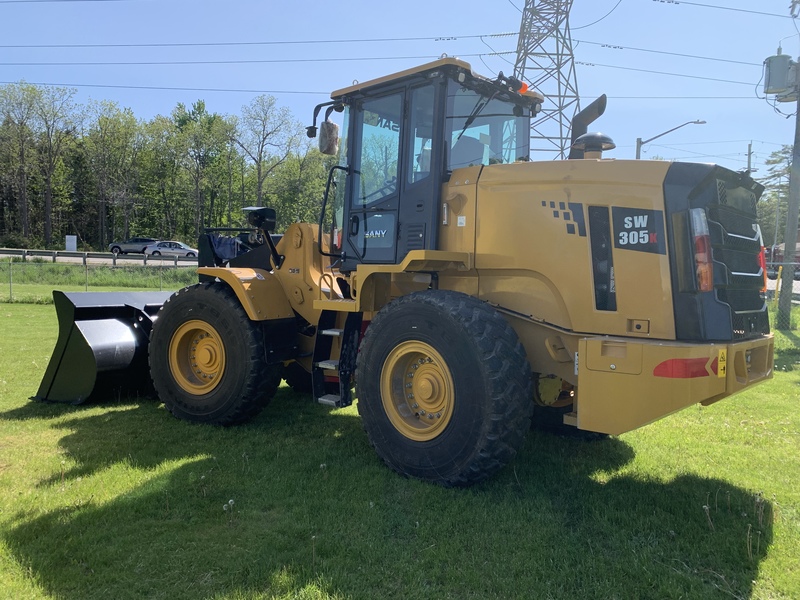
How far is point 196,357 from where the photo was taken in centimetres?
597

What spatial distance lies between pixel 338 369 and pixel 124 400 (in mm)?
3044

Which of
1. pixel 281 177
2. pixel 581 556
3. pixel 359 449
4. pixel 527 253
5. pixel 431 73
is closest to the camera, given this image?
pixel 581 556

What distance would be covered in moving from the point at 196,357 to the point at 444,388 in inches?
117

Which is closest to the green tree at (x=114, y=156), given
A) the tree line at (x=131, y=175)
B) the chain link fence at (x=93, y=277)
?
the tree line at (x=131, y=175)

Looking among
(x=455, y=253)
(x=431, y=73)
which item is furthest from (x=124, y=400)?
(x=431, y=73)

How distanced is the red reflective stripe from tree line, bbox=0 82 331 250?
4355 centimetres

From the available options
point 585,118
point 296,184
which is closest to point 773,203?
point 296,184

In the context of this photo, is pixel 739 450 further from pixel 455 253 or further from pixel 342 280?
pixel 342 280

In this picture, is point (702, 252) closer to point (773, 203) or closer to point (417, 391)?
point (417, 391)

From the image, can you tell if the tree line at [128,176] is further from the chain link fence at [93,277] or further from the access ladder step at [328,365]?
the access ladder step at [328,365]

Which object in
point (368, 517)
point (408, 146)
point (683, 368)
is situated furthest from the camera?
point (408, 146)

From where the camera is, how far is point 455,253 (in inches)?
173

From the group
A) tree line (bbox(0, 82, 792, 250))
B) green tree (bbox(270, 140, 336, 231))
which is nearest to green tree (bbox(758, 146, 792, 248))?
tree line (bbox(0, 82, 792, 250))

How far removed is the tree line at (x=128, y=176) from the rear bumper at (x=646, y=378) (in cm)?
4331
